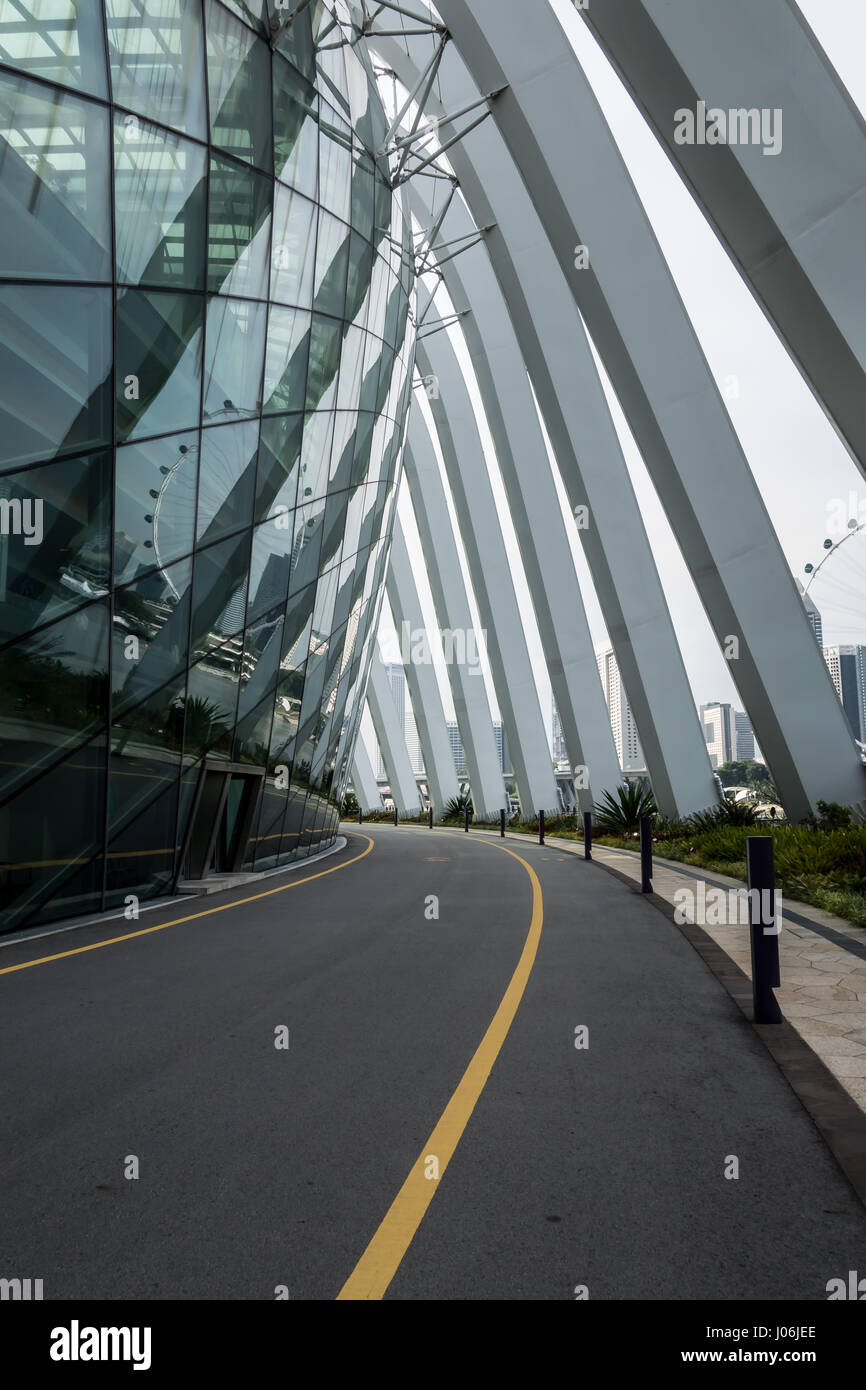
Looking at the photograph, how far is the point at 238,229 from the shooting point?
485 inches

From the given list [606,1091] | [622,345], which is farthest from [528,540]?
[606,1091]

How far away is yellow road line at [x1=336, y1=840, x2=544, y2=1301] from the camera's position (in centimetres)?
271

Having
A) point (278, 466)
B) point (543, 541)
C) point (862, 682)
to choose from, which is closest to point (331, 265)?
point (278, 466)

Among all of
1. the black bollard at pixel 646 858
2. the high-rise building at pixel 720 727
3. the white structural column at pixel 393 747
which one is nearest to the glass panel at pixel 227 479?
the black bollard at pixel 646 858

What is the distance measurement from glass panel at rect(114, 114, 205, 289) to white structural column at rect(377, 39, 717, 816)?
12485 millimetres

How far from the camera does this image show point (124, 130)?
32.4 feet

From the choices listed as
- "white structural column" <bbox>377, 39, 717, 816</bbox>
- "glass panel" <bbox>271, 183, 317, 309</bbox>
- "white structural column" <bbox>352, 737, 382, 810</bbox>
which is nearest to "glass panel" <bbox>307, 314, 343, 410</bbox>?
"glass panel" <bbox>271, 183, 317, 309</bbox>

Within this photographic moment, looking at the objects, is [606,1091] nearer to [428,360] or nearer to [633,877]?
[633,877]

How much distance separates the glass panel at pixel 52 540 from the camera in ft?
28.9

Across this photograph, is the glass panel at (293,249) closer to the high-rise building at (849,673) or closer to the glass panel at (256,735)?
the glass panel at (256,735)

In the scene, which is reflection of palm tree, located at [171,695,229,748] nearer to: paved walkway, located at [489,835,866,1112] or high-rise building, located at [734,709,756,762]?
paved walkway, located at [489,835,866,1112]

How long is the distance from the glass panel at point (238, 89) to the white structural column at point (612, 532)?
10648 mm

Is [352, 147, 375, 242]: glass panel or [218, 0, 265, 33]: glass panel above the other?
[352, 147, 375, 242]: glass panel
